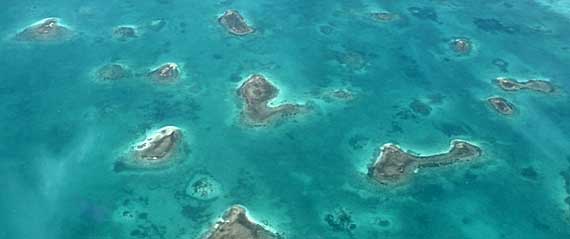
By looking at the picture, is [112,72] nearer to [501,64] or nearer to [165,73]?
[165,73]

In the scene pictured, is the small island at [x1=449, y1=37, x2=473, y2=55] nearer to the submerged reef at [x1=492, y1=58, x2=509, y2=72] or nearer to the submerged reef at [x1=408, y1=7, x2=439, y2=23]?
the submerged reef at [x1=492, y1=58, x2=509, y2=72]

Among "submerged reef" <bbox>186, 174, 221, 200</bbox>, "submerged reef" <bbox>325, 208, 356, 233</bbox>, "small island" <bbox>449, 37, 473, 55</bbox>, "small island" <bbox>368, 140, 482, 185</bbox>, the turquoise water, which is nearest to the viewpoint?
"submerged reef" <bbox>325, 208, 356, 233</bbox>

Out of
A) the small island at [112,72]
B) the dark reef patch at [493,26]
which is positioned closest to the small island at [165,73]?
the small island at [112,72]

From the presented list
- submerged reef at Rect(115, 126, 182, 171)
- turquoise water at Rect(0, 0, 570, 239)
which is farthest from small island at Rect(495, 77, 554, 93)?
submerged reef at Rect(115, 126, 182, 171)

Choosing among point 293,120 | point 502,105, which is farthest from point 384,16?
point 293,120

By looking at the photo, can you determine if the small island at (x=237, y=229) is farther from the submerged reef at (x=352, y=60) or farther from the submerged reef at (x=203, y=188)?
the submerged reef at (x=352, y=60)

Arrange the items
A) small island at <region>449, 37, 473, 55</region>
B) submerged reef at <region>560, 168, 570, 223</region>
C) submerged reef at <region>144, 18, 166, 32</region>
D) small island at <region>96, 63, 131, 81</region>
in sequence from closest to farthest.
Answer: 1. submerged reef at <region>560, 168, 570, 223</region>
2. small island at <region>96, 63, 131, 81</region>
3. small island at <region>449, 37, 473, 55</region>
4. submerged reef at <region>144, 18, 166, 32</region>

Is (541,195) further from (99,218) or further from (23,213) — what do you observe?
(23,213)
